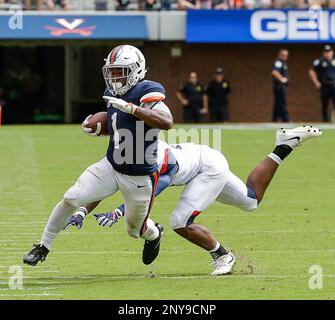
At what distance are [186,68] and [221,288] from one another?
1791cm

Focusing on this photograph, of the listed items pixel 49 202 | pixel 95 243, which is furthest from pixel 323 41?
pixel 95 243

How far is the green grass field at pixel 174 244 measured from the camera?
6.99 m

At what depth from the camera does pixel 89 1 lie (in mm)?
24188

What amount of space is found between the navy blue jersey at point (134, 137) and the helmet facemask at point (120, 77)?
6cm

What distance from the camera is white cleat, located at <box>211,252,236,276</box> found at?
7.60 meters

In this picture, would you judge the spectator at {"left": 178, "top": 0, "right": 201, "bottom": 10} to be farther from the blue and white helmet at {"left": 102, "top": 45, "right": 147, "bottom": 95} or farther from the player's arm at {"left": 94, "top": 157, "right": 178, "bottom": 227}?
the blue and white helmet at {"left": 102, "top": 45, "right": 147, "bottom": 95}

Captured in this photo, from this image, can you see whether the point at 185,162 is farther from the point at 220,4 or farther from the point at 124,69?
the point at 220,4

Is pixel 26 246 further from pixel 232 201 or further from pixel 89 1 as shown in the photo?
pixel 89 1

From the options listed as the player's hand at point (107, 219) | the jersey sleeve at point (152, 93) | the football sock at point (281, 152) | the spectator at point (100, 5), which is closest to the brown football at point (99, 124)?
the jersey sleeve at point (152, 93)

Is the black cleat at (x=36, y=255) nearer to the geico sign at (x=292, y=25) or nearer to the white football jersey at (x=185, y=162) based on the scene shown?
the white football jersey at (x=185, y=162)

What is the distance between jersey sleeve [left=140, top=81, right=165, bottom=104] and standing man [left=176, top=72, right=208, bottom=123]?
51.9 ft

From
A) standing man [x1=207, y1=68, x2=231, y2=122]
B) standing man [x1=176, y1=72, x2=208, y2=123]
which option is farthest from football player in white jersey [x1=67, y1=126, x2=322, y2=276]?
standing man [x1=207, y1=68, x2=231, y2=122]
